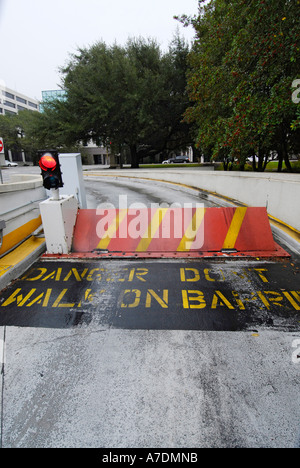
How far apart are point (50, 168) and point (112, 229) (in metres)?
1.79

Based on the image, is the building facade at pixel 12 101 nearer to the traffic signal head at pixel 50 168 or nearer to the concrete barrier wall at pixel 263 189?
the concrete barrier wall at pixel 263 189

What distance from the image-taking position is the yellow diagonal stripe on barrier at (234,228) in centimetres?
549

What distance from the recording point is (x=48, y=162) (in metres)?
4.85

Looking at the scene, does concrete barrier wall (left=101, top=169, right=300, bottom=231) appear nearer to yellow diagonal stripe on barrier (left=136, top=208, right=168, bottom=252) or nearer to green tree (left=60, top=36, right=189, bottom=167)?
yellow diagonal stripe on barrier (left=136, top=208, right=168, bottom=252)

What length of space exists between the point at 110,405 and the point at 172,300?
182cm

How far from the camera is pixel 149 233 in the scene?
578cm

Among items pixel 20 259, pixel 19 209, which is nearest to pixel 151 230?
pixel 20 259

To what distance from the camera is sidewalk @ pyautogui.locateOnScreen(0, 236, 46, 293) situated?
462cm

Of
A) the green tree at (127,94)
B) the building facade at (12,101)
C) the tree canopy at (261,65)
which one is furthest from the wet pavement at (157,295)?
the building facade at (12,101)

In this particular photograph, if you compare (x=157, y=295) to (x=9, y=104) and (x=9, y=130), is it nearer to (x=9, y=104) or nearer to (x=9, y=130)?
(x=9, y=130)

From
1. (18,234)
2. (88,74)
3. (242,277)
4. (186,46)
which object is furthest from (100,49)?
(242,277)

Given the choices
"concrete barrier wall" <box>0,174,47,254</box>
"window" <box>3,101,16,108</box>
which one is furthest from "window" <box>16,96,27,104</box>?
"concrete barrier wall" <box>0,174,47,254</box>

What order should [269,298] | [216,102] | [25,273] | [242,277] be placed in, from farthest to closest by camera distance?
[216,102]
[25,273]
[242,277]
[269,298]
